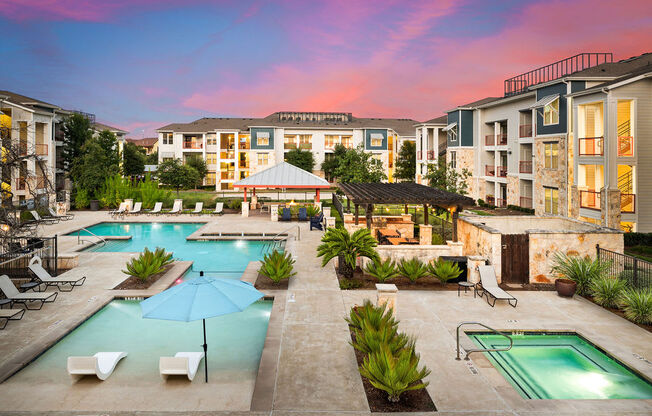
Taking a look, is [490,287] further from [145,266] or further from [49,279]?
[49,279]

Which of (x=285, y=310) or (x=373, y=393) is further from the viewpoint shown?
(x=285, y=310)

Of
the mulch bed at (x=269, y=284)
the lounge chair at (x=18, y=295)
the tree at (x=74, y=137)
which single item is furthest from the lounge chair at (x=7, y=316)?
the tree at (x=74, y=137)

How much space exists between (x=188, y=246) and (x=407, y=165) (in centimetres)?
4256

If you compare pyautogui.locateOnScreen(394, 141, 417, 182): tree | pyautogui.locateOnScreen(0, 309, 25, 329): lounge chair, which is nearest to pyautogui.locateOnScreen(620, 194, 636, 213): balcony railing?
pyautogui.locateOnScreen(0, 309, 25, 329): lounge chair

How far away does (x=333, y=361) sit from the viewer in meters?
8.01

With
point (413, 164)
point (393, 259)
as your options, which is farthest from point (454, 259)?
point (413, 164)

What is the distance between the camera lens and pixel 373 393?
6.96 meters

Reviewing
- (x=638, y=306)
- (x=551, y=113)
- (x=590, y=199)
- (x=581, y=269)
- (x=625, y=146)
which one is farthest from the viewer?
(x=551, y=113)

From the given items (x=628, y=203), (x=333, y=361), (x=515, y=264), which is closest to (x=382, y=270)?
(x=515, y=264)

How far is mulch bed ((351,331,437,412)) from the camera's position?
21.3ft

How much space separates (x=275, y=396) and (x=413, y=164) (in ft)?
180

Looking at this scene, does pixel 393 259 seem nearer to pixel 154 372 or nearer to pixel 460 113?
pixel 154 372

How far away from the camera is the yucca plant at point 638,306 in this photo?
1014cm

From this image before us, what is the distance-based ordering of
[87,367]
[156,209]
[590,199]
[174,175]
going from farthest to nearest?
[174,175] < [156,209] < [590,199] < [87,367]
